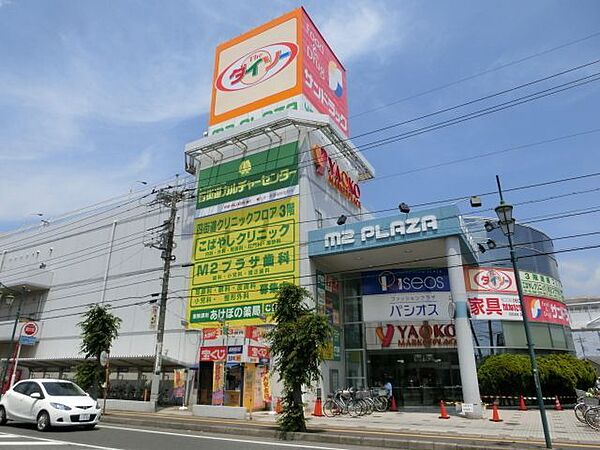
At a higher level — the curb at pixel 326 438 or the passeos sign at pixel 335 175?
the passeos sign at pixel 335 175

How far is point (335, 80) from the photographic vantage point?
3672 cm

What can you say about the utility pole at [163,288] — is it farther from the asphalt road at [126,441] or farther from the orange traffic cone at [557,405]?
the orange traffic cone at [557,405]

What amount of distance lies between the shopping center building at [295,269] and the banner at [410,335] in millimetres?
77

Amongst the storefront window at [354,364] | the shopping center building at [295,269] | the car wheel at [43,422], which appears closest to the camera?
the car wheel at [43,422]

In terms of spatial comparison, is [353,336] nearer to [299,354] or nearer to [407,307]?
[407,307]

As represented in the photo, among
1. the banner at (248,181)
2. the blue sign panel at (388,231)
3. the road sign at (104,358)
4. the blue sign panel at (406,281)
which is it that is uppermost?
the banner at (248,181)

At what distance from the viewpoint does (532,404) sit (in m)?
22.9

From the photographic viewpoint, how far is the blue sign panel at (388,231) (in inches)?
872

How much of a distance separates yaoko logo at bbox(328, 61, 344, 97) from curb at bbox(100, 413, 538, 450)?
2767 centimetres

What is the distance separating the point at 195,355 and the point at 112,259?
12.7m

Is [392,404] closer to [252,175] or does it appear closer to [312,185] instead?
[312,185]

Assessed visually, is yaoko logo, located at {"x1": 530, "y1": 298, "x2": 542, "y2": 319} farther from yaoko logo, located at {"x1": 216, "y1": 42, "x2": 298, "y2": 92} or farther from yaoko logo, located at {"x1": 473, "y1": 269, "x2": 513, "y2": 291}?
yaoko logo, located at {"x1": 216, "y1": 42, "x2": 298, "y2": 92}

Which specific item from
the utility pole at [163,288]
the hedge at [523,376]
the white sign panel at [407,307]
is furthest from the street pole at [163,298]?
the hedge at [523,376]

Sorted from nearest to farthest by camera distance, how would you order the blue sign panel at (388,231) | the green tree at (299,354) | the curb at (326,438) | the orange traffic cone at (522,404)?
the curb at (326,438), the green tree at (299,354), the orange traffic cone at (522,404), the blue sign panel at (388,231)
